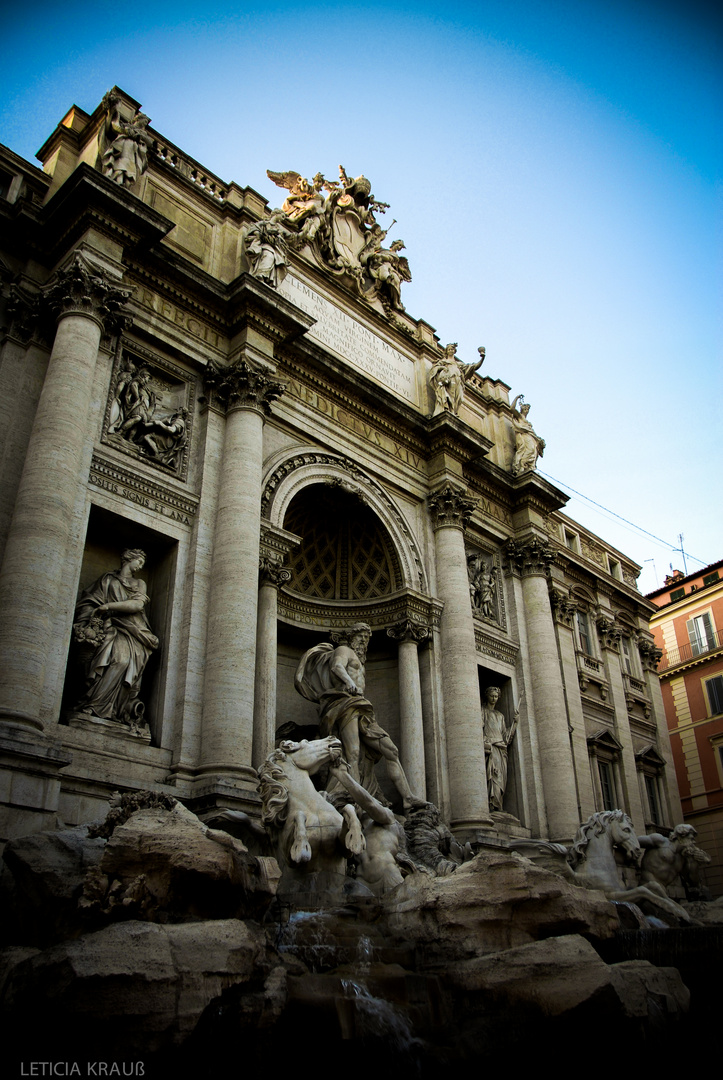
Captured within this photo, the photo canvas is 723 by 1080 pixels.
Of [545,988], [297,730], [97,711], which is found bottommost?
[545,988]

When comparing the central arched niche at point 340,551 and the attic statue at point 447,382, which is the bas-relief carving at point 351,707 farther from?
the attic statue at point 447,382

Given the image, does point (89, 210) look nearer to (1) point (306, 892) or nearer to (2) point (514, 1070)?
(1) point (306, 892)

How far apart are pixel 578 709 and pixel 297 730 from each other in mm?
9963

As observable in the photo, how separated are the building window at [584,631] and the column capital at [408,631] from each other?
9.58 meters

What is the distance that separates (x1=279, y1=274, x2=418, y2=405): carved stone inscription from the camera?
2012cm

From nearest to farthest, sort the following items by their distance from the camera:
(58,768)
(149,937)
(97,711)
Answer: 1. (149,937)
2. (58,768)
3. (97,711)

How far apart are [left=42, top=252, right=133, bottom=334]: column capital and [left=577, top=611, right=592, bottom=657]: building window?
59.3 feet

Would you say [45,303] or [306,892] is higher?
[45,303]

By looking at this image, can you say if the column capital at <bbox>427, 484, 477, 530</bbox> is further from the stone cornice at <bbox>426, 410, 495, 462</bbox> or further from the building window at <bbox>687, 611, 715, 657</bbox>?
the building window at <bbox>687, 611, 715, 657</bbox>

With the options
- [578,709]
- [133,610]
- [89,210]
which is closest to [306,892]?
[133,610]

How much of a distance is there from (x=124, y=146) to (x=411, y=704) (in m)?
12.6

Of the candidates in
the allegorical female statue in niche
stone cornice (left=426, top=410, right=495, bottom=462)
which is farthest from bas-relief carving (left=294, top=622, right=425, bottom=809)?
stone cornice (left=426, top=410, right=495, bottom=462)

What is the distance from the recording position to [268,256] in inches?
711

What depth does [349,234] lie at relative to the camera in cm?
2275
